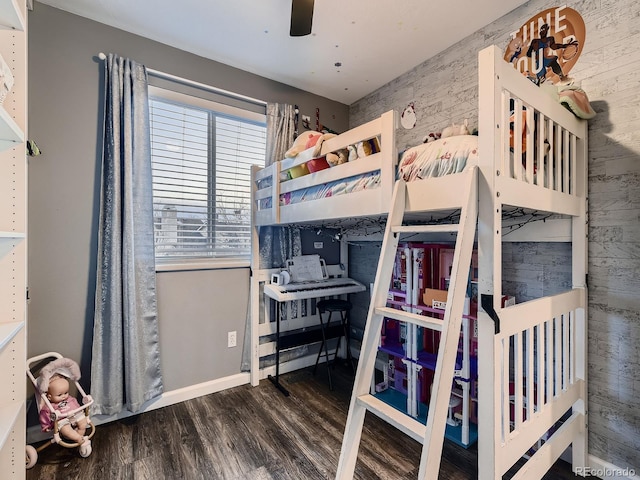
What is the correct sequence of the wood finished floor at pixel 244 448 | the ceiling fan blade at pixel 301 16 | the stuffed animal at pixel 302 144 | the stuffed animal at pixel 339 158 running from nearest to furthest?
the ceiling fan blade at pixel 301 16
the wood finished floor at pixel 244 448
the stuffed animal at pixel 339 158
the stuffed animal at pixel 302 144

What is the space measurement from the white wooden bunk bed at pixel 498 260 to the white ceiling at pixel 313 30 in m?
0.88

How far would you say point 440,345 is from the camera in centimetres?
103

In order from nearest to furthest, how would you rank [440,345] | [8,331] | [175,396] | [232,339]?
[440,345] → [8,331] → [175,396] → [232,339]

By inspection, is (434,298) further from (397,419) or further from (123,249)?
(123,249)

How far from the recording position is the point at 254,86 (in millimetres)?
2576

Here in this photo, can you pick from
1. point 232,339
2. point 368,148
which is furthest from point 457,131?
point 232,339

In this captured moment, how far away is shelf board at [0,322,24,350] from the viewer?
3.41 feet

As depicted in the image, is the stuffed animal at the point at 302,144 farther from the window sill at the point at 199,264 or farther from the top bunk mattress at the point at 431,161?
the window sill at the point at 199,264

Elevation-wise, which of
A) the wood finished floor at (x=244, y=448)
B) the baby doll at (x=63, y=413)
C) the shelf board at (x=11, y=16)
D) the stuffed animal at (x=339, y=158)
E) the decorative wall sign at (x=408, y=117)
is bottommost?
the wood finished floor at (x=244, y=448)

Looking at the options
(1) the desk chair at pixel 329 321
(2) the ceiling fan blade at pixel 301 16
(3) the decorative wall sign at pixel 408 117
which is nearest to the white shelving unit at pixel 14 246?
(2) the ceiling fan blade at pixel 301 16

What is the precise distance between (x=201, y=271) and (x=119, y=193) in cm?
76

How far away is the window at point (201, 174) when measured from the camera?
7.53ft

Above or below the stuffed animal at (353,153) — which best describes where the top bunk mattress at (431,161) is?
below

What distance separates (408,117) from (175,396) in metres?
2.81
